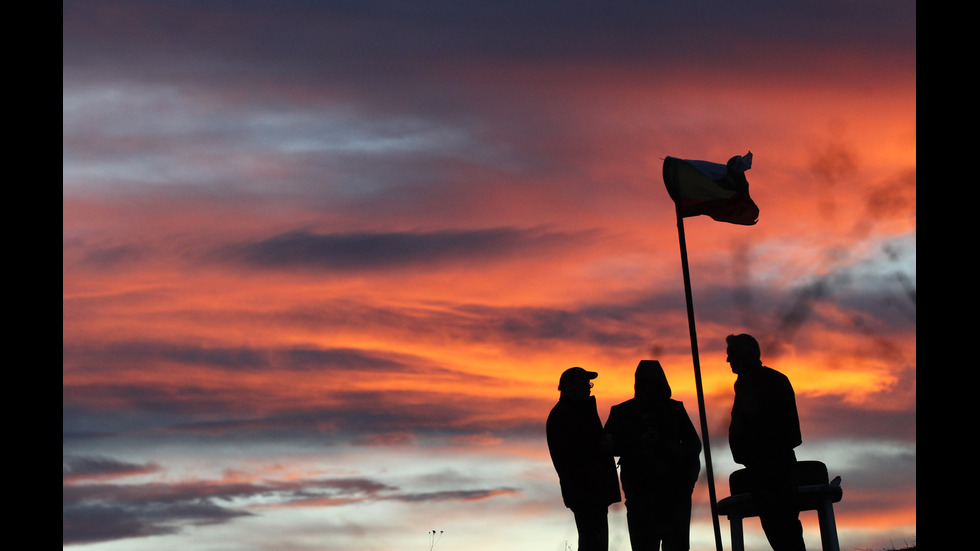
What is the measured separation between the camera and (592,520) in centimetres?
1322

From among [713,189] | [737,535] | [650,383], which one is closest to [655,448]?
[650,383]

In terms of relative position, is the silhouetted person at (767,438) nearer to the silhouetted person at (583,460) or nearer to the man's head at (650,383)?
the man's head at (650,383)

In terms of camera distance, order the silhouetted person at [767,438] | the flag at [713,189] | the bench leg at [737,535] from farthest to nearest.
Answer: the flag at [713,189], the bench leg at [737,535], the silhouetted person at [767,438]

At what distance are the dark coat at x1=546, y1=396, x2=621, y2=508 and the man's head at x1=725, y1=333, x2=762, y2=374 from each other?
157cm

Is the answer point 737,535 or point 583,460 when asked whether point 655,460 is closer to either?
point 583,460

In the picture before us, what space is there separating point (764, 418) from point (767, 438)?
0.20m

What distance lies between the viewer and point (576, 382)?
530 inches

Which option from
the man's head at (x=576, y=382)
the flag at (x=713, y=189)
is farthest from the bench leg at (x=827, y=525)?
the flag at (x=713, y=189)

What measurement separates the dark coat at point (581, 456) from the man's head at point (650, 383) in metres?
0.57

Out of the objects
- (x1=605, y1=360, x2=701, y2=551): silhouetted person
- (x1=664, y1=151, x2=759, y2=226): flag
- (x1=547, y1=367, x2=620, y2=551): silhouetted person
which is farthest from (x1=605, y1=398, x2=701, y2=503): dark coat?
(x1=664, y1=151, x2=759, y2=226): flag

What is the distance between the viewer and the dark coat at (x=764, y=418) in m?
12.9

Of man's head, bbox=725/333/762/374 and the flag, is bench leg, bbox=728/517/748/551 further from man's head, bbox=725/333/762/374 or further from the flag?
the flag
